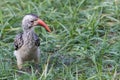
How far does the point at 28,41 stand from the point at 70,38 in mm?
1010

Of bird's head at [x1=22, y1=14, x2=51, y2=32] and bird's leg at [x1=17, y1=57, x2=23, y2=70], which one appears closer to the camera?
bird's head at [x1=22, y1=14, x2=51, y2=32]

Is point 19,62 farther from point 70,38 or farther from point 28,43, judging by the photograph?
point 70,38

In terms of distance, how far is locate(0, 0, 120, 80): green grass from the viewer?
229 inches

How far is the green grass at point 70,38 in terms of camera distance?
581 cm

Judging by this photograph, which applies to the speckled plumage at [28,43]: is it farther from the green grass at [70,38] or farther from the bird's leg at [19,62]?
the green grass at [70,38]

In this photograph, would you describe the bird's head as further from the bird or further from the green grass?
the green grass

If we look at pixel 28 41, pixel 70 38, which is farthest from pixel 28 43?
pixel 70 38

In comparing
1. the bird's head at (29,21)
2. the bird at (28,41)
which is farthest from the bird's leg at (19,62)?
the bird's head at (29,21)

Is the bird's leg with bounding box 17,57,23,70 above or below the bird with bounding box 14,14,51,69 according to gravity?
below

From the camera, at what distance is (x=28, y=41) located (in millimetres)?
5867

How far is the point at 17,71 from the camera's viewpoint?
231 inches

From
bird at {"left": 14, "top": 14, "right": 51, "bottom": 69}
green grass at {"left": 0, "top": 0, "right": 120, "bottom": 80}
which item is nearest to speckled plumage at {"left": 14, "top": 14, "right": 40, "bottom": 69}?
bird at {"left": 14, "top": 14, "right": 51, "bottom": 69}

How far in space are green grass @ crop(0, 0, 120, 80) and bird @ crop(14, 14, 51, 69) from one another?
0.62 ft

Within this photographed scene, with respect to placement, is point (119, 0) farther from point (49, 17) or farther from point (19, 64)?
point (19, 64)
